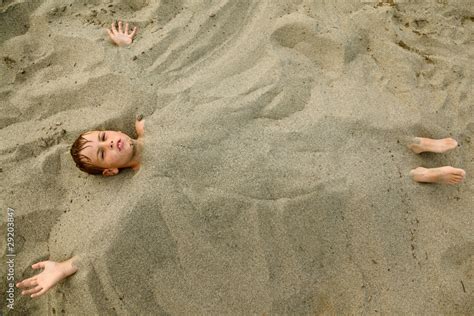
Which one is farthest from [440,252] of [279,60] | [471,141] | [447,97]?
[279,60]

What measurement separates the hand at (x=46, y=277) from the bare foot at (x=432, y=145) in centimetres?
249

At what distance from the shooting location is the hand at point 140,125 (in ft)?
9.32

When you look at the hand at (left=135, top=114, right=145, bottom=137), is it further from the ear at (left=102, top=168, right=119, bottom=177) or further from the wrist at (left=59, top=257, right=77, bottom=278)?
the wrist at (left=59, top=257, right=77, bottom=278)

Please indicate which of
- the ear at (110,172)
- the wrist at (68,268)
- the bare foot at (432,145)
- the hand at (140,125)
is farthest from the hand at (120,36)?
the bare foot at (432,145)

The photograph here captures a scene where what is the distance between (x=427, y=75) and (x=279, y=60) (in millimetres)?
1164

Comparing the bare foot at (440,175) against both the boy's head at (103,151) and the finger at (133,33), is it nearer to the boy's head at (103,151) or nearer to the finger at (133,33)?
the boy's head at (103,151)

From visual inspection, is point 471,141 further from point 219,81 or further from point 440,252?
point 219,81

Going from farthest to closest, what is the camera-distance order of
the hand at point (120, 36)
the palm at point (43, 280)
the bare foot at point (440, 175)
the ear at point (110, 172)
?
1. the hand at point (120, 36)
2. the ear at point (110, 172)
3. the bare foot at point (440, 175)
4. the palm at point (43, 280)

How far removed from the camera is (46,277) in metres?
2.43

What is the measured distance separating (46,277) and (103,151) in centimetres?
88

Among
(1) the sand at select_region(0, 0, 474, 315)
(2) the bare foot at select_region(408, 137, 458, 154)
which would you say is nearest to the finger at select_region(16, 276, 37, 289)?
(1) the sand at select_region(0, 0, 474, 315)

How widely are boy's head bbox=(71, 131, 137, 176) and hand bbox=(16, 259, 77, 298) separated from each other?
25.8 inches

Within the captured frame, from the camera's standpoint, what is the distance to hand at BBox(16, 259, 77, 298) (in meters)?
2.39

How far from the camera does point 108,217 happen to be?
2578 millimetres
